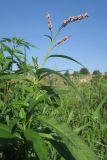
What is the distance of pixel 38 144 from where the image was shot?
1841 millimetres

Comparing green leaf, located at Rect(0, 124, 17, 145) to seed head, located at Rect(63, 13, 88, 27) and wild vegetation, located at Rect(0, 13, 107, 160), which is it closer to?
wild vegetation, located at Rect(0, 13, 107, 160)

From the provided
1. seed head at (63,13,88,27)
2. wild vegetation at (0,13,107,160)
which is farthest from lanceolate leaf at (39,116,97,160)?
seed head at (63,13,88,27)

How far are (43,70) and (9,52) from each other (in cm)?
85

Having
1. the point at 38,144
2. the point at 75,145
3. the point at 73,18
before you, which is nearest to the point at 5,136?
the point at 38,144

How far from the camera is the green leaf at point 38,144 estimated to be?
1777 mm

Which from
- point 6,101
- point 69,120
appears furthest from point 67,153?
point 69,120

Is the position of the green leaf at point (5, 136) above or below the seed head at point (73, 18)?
below

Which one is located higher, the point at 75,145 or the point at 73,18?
the point at 73,18

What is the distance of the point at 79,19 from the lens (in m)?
2.03

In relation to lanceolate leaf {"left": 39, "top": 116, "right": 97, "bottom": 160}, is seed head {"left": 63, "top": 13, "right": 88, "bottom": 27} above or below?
above

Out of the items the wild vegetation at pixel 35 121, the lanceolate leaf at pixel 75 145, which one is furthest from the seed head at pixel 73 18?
the lanceolate leaf at pixel 75 145

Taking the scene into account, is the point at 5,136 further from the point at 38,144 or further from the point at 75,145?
the point at 75,145

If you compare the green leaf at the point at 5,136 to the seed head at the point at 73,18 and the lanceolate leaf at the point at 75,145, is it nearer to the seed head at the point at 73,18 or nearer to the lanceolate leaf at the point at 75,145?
the lanceolate leaf at the point at 75,145

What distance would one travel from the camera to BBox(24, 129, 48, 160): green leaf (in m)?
1.78
